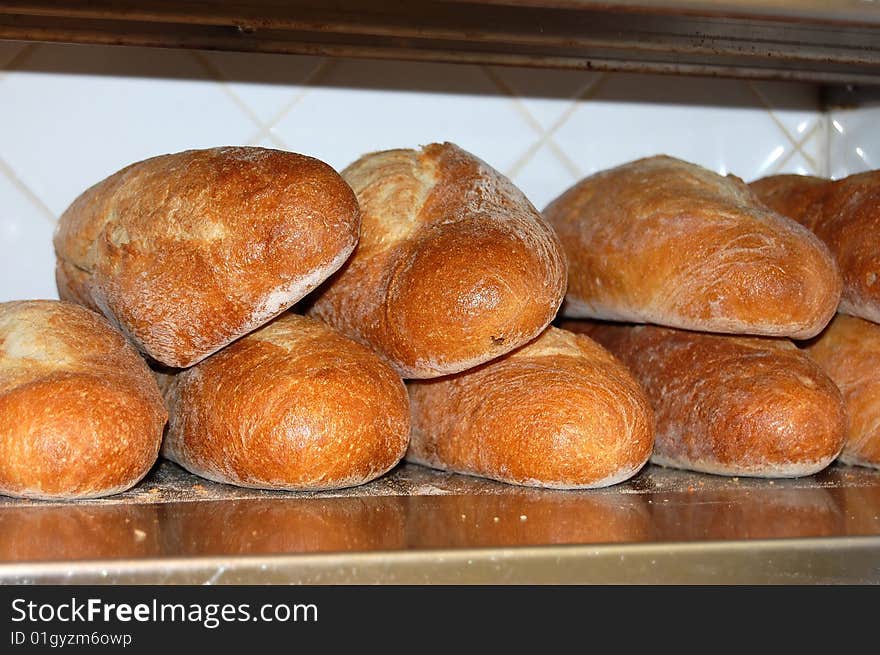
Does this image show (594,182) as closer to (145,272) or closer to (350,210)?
(350,210)

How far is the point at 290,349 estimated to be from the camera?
1006 millimetres

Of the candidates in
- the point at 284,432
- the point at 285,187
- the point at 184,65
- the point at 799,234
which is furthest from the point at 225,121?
the point at 799,234

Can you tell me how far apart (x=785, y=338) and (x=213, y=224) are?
66 centimetres

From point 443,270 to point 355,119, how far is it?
0.57 metres

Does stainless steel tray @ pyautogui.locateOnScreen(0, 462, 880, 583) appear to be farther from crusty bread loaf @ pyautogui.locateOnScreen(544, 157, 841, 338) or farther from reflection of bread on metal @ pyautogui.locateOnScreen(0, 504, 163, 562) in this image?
crusty bread loaf @ pyautogui.locateOnScreen(544, 157, 841, 338)

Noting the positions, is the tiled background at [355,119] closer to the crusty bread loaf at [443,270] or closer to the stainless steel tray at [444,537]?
the crusty bread loaf at [443,270]

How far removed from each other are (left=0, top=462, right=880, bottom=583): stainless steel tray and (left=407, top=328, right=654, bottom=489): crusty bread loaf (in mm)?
36

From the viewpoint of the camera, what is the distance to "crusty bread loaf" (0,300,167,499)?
86 cm

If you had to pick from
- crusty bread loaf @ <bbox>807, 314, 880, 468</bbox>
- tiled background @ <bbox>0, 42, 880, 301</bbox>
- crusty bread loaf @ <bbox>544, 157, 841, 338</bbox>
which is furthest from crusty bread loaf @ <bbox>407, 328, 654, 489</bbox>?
tiled background @ <bbox>0, 42, 880, 301</bbox>

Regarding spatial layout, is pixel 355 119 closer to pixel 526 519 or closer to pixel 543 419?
pixel 543 419

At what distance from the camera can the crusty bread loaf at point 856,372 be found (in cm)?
116

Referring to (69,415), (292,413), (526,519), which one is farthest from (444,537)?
(69,415)

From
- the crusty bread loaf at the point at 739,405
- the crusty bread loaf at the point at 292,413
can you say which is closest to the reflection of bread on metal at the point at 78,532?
the crusty bread loaf at the point at 292,413

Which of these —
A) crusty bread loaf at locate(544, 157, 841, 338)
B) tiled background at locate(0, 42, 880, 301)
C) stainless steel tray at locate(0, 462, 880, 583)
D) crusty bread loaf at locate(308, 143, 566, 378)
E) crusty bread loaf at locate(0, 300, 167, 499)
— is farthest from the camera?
tiled background at locate(0, 42, 880, 301)
